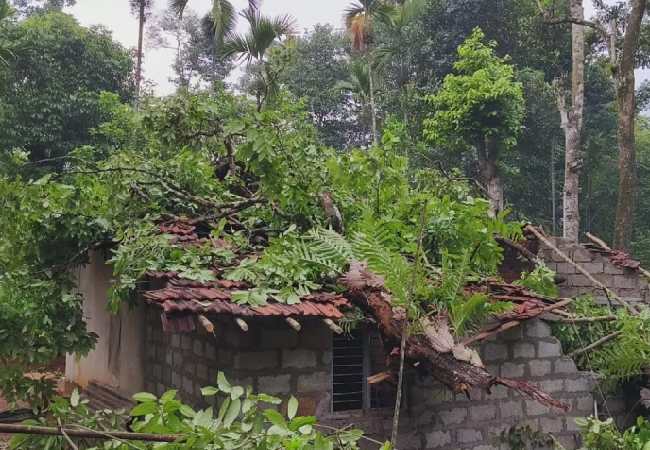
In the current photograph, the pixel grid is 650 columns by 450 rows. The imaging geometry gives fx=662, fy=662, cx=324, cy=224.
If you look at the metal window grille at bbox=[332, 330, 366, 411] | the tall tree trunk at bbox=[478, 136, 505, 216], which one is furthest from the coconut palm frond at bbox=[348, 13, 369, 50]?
the metal window grille at bbox=[332, 330, 366, 411]

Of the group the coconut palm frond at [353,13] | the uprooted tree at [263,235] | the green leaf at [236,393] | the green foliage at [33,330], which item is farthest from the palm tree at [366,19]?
the green leaf at [236,393]

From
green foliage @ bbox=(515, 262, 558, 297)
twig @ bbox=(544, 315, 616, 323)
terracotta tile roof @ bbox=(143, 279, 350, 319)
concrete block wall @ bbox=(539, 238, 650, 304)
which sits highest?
concrete block wall @ bbox=(539, 238, 650, 304)

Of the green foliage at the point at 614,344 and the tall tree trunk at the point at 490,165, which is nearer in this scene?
the green foliage at the point at 614,344

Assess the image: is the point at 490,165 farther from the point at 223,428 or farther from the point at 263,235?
the point at 223,428

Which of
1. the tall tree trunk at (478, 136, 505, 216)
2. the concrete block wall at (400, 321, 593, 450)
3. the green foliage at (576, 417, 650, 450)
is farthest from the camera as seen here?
the tall tree trunk at (478, 136, 505, 216)

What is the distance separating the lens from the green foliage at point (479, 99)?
18406 mm

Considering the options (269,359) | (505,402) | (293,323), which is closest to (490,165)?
(505,402)

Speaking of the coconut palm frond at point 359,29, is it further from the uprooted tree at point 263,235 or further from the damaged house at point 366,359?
the damaged house at point 366,359

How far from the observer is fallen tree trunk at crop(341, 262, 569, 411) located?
5105 millimetres

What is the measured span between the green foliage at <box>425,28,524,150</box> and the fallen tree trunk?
44.3 ft

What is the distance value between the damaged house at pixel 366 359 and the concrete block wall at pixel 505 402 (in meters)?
0.01

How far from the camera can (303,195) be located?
24.5 feet

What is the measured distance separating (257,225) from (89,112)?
15959mm

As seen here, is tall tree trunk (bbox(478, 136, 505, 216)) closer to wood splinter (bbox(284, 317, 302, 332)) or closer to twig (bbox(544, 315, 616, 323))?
twig (bbox(544, 315, 616, 323))
